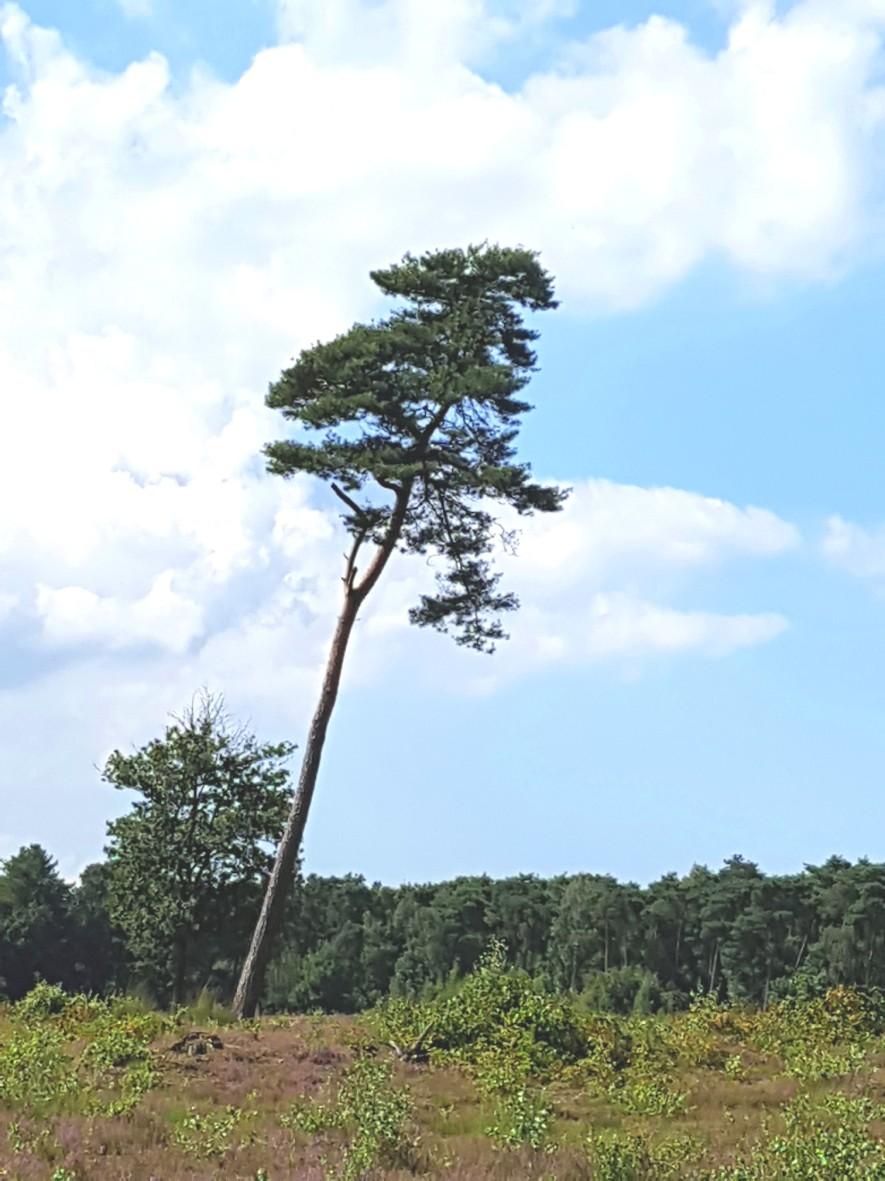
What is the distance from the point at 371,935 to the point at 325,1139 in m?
77.0

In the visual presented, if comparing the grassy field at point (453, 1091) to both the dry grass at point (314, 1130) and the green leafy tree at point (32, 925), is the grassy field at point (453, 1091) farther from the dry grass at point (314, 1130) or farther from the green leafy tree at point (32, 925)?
the green leafy tree at point (32, 925)

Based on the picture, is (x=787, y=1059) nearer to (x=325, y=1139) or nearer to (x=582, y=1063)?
(x=582, y=1063)

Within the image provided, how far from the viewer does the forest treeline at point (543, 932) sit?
74375 mm

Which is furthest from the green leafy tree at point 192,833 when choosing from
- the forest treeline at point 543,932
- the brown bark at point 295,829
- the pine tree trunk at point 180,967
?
the forest treeline at point 543,932

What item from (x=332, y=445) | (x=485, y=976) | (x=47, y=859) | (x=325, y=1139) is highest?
(x=332, y=445)

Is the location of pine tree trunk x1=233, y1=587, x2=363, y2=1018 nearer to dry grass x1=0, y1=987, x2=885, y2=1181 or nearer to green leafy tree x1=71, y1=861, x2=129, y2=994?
dry grass x1=0, y1=987, x2=885, y2=1181

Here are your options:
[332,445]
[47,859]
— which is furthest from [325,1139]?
[47,859]

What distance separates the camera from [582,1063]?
16484 millimetres

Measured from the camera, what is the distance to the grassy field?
10.5 m

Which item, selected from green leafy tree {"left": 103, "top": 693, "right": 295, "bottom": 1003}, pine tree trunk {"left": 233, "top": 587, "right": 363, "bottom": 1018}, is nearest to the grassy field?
pine tree trunk {"left": 233, "top": 587, "right": 363, "bottom": 1018}

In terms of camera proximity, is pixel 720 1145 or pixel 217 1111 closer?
pixel 720 1145

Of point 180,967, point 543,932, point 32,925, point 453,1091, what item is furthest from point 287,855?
point 543,932

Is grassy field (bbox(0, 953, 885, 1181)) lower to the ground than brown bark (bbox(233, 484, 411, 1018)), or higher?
lower

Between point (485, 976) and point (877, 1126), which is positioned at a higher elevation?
point (485, 976)
